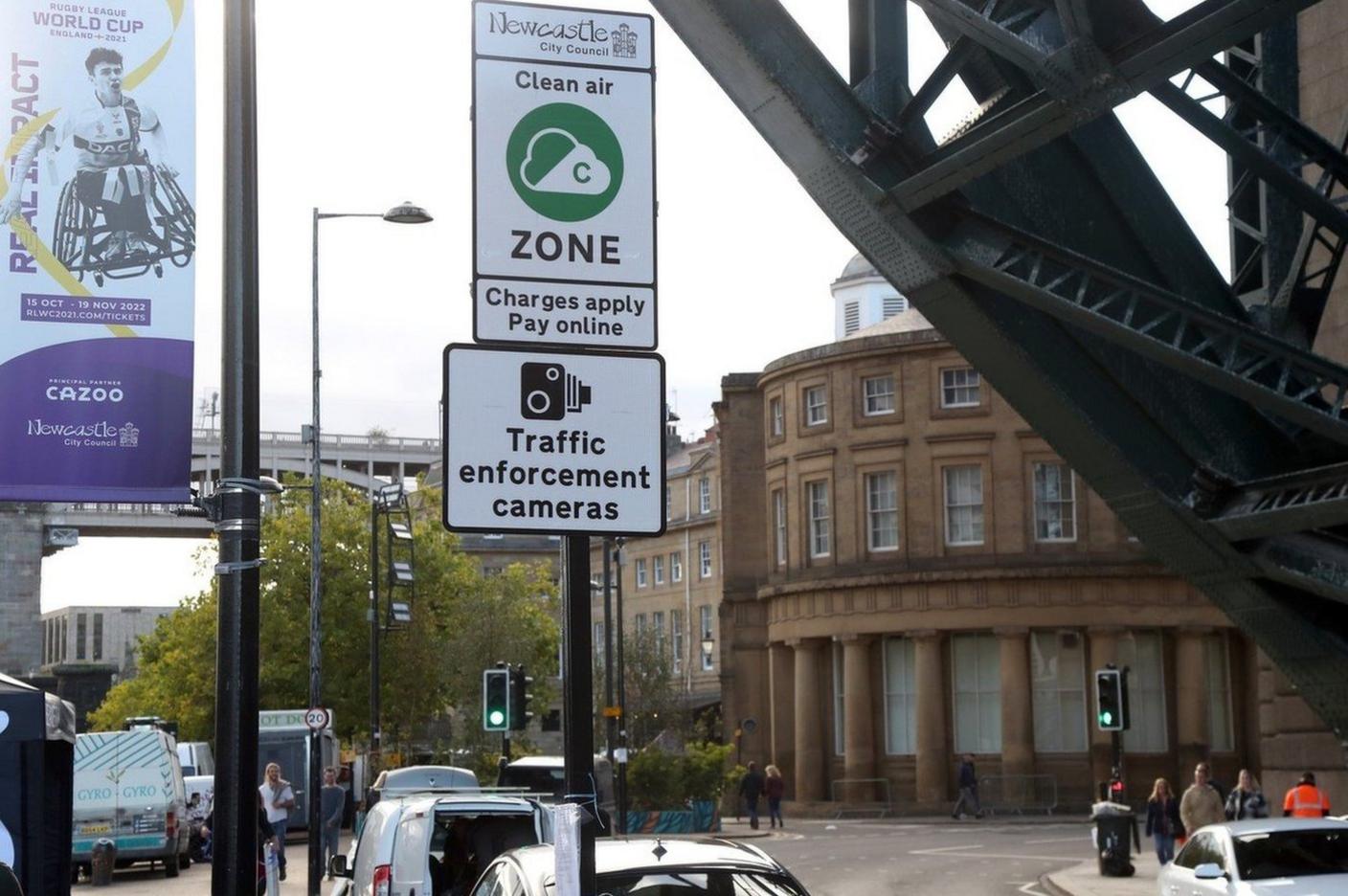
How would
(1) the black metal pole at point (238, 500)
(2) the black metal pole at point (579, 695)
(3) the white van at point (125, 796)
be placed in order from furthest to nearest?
1. (3) the white van at point (125, 796)
2. (1) the black metal pole at point (238, 500)
3. (2) the black metal pole at point (579, 695)

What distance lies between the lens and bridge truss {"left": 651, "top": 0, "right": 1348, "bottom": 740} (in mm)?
14132

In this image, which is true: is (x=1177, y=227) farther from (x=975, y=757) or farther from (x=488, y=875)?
(x=975, y=757)

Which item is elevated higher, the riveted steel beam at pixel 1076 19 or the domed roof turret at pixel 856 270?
the domed roof turret at pixel 856 270

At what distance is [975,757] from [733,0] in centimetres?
4120

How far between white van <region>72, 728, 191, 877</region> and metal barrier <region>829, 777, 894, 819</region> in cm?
2372

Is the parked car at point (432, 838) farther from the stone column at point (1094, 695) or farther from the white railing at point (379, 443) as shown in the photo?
the white railing at point (379, 443)

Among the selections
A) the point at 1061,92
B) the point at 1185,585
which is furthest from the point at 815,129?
the point at 1185,585

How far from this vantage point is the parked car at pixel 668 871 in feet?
29.2

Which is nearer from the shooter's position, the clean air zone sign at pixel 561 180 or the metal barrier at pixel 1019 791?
the clean air zone sign at pixel 561 180

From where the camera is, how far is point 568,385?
6352mm

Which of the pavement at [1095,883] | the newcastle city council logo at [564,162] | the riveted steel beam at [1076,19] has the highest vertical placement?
the riveted steel beam at [1076,19]

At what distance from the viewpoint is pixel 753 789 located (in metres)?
49.5

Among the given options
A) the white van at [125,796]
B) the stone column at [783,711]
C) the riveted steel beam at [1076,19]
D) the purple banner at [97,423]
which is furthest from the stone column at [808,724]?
the purple banner at [97,423]

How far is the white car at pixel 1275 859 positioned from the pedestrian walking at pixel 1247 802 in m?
10.7
